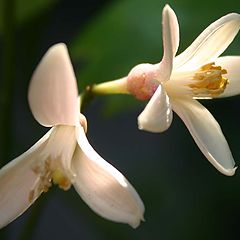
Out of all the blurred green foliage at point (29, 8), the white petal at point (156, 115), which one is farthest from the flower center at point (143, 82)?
the blurred green foliage at point (29, 8)

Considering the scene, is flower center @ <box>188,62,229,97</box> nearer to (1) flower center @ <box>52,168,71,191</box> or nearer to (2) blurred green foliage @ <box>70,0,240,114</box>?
(1) flower center @ <box>52,168,71,191</box>

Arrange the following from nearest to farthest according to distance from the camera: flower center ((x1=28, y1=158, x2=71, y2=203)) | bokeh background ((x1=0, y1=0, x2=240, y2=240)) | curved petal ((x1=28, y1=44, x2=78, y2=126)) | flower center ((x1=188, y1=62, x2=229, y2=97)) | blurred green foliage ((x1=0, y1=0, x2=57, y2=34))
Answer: curved petal ((x1=28, y1=44, x2=78, y2=126)), flower center ((x1=28, y1=158, x2=71, y2=203)), flower center ((x1=188, y1=62, x2=229, y2=97)), bokeh background ((x1=0, y1=0, x2=240, y2=240)), blurred green foliage ((x1=0, y1=0, x2=57, y2=34))

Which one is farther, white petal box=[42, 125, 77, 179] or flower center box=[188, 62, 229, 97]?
flower center box=[188, 62, 229, 97]

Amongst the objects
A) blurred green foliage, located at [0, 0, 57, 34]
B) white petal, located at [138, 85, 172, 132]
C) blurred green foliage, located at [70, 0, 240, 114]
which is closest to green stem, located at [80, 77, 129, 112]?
white petal, located at [138, 85, 172, 132]

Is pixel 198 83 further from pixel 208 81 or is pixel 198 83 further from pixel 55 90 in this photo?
pixel 55 90

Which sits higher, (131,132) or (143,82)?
(143,82)

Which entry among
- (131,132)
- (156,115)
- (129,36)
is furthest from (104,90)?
(131,132)

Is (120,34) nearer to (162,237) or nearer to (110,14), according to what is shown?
(110,14)
